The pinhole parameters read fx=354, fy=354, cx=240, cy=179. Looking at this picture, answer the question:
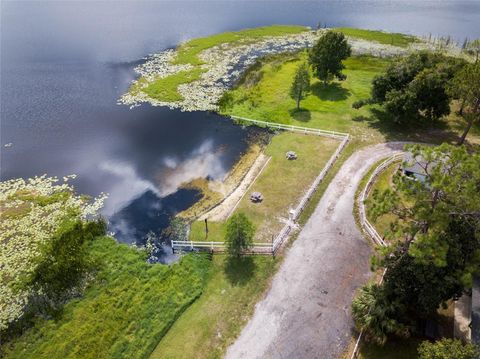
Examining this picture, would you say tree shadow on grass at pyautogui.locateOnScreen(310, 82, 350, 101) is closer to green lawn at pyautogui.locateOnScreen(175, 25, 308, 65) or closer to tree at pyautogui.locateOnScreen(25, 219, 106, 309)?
green lawn at pyautogui.locateOnScreen(175, 25, 308, 65)

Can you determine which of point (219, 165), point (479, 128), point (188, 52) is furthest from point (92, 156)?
point (479, 128)

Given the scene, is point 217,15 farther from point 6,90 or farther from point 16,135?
point 16,135

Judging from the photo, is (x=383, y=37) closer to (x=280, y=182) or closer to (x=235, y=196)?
(x=280, y=182)

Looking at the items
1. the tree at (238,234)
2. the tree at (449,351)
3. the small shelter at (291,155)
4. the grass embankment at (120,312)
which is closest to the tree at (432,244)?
the tree at (449,351)

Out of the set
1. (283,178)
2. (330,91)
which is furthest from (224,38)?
(283,178)

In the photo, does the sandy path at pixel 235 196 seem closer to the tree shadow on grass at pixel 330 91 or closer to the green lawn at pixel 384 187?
the green lawn at pixel 384 187

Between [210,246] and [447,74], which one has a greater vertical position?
[447,74]

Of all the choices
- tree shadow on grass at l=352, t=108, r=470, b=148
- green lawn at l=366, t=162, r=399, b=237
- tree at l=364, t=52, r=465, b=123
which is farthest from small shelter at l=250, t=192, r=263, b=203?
tree at l=364, t=52, r=465, b=123
